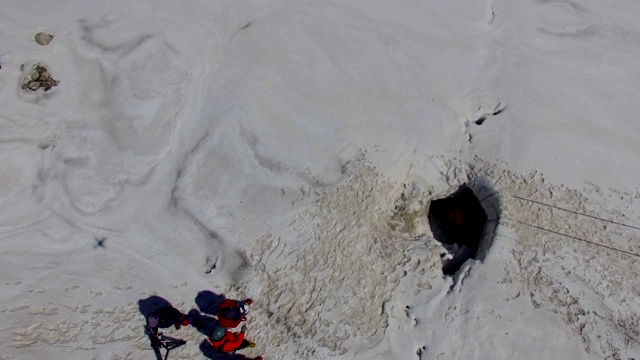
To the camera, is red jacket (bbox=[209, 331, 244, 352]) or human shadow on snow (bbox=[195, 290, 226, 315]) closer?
red jacket (bbox=[209, 331, 244, 352])

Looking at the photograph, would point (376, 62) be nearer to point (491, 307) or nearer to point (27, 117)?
point (491, 307)

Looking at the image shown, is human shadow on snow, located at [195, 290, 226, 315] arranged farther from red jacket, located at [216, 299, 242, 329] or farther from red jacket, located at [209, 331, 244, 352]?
red jacket, located at [209, 331, 244, 352]

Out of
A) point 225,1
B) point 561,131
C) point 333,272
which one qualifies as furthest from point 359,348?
point 225,1

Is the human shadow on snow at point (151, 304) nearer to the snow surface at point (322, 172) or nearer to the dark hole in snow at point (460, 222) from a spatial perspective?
the snow surface at point (322, 172)

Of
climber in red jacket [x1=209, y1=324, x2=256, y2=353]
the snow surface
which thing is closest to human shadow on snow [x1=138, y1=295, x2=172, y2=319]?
the snow surface

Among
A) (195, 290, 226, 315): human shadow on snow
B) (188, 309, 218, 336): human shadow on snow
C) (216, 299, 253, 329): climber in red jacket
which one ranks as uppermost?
(216, 299, 253, 329): climber in red jacket
